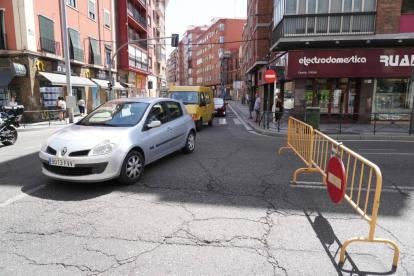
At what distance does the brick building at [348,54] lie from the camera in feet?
47.9

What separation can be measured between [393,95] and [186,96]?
12.1 metres

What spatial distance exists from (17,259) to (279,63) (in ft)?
57.9

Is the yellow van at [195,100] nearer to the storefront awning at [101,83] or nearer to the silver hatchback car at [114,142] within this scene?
the silver hatchback car at [114,142]

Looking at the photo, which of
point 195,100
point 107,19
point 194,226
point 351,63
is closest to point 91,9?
point 107,19

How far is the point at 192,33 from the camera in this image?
98.3m

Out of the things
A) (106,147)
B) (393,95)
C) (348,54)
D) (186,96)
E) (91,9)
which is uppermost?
(91,9)

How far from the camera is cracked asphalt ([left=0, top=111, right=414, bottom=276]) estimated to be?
276 cm

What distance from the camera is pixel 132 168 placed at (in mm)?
5031

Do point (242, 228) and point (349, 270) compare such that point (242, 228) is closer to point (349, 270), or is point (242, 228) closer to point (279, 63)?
point (349, 270)

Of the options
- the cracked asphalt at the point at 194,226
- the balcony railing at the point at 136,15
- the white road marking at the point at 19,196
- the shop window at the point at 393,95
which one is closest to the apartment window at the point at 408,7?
the shop window at the point at 393,95

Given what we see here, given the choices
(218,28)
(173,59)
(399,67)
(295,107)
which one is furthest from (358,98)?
(173,59)

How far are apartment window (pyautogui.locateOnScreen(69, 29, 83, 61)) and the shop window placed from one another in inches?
810

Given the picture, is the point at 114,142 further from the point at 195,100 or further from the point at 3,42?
the point at 3,42

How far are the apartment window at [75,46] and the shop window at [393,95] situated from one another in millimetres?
20573
